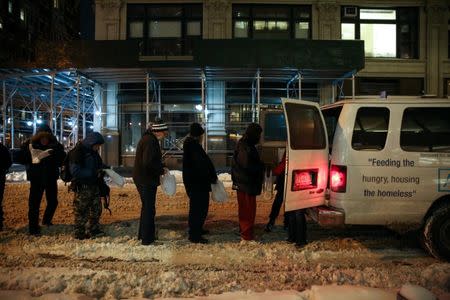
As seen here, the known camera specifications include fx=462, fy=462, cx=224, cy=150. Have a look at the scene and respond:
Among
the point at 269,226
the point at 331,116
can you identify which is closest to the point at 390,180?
the point at 331,116

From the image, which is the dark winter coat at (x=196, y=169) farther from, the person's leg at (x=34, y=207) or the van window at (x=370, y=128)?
the person's leg at (x=34, y=207)

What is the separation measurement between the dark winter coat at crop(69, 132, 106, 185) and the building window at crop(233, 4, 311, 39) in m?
15.3

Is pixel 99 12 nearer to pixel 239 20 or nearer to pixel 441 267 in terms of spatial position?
pixel 239 20

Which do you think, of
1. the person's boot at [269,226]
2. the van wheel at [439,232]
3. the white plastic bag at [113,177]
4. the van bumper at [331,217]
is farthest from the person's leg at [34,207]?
the van wheel at [439,232]

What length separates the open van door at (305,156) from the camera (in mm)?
5887

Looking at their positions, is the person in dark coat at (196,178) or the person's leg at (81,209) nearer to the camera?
the person in dark coat at (196,178)

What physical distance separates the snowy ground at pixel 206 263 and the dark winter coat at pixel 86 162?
935mm

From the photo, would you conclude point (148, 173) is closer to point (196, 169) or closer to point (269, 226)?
point (196, 169)

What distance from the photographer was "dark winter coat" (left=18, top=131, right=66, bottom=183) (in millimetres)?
7488

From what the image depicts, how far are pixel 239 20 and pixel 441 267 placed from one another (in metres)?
17.7

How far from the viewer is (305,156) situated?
596cm

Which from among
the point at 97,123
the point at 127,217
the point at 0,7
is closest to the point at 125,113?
the point at 97,123

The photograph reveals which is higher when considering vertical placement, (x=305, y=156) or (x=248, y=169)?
(x=305, y=156)

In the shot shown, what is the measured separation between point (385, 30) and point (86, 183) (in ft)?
61.2
